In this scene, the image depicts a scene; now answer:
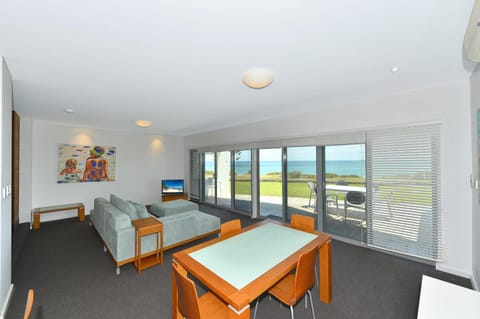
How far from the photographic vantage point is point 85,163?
533cm

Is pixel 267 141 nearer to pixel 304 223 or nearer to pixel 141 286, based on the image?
pixel 304 223

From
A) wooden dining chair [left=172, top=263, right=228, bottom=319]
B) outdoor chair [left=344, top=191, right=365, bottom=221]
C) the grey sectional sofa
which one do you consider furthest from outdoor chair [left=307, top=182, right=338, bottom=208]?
wooden dining chair [left=172, top=263, right=228, bottom=319]

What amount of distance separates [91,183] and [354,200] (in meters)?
6.46

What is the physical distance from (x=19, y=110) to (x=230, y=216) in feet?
16.5

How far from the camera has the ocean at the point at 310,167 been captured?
11.4 feet

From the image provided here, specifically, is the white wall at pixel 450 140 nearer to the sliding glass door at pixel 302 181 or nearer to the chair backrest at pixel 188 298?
the sliding glass door at pixel 302 181

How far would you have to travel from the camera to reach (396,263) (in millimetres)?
2840

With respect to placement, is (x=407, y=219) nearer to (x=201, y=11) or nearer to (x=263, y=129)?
(x=263, y=129)

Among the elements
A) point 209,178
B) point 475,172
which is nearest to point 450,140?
point 475,172

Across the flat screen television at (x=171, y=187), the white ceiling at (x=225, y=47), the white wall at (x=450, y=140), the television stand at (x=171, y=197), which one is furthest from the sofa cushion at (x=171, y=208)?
the white wall at (x=450, y=140)

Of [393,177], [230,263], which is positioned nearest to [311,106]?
[393,177]

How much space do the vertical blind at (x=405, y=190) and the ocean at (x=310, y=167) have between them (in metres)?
0.25

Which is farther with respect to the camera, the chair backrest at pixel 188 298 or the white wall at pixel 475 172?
the white wall at pixel 475 172

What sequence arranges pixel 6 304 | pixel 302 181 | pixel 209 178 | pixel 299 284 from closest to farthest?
pixel 299 284, pixel 6 304, pixel 302 181, pixel 209 178
